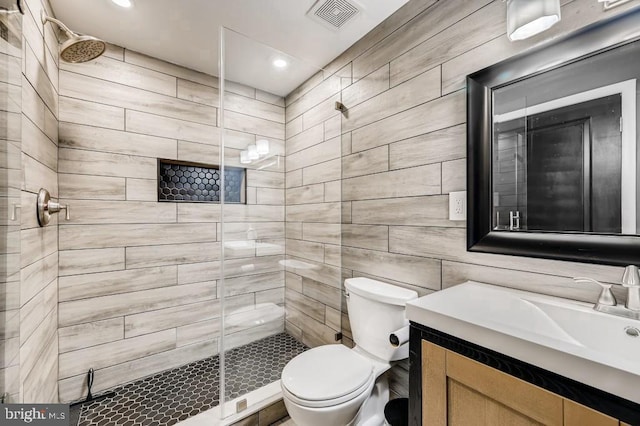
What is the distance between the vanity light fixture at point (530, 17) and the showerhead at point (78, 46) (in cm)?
197

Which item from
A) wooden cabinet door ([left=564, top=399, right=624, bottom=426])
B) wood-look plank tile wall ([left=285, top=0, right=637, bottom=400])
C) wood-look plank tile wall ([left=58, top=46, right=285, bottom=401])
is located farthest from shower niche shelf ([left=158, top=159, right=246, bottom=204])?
wooden cabinet door ([left=564, top=399, right=624, bottom=426])

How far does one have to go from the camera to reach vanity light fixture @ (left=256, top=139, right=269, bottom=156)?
207 centimetres

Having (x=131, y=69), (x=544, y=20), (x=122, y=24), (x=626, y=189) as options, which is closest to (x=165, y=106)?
(x=131, y=69)

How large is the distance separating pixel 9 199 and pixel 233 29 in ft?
5.20

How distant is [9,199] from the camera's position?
0.95 m

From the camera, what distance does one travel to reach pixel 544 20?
1.04 m

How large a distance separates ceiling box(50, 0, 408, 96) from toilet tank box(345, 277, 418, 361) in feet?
5.52

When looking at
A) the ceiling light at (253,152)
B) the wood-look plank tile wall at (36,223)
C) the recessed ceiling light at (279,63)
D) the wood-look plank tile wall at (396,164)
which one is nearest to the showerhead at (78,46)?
the wood-look plank tile wall at (36,223)

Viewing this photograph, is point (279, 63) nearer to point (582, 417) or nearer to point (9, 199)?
point (9, 199)

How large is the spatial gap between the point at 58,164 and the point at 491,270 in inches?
106

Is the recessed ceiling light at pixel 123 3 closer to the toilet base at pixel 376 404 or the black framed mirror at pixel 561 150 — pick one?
the black framed mirror at pixel 561 150

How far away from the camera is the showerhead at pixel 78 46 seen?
144 centimetres

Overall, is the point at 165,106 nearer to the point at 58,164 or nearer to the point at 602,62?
the point at 58,164

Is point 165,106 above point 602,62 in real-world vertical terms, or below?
above
